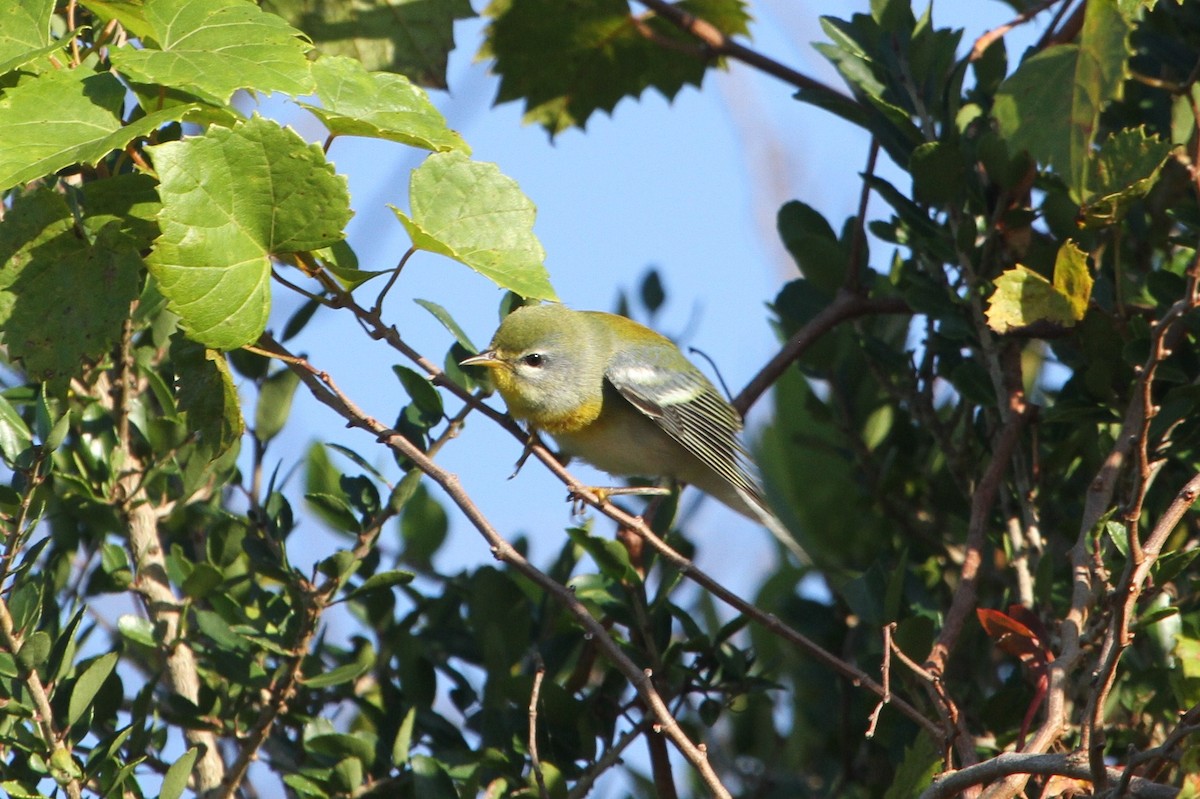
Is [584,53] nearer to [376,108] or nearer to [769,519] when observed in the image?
[769,519]

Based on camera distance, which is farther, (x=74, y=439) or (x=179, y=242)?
Result: (x=74, y=439)

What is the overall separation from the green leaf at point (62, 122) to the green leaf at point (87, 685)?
900mm

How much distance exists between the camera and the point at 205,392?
2164mm

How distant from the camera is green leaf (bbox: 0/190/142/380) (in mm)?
2098

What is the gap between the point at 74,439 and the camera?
262 cm

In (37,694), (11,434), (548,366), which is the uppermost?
(11,434)

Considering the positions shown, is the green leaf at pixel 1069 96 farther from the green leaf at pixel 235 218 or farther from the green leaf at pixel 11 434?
the green leaf at pixel 11 434

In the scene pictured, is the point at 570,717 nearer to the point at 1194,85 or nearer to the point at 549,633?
the point at 549,633

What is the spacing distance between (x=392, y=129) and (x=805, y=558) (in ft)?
6.30

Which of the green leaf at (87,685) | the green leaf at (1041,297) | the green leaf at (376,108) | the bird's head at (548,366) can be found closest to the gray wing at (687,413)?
the bird's head at (548,366)

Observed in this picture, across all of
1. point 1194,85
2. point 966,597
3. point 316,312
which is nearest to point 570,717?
point 966,597

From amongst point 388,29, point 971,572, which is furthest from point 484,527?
point 388,29

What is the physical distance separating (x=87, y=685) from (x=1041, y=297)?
76.3 inches

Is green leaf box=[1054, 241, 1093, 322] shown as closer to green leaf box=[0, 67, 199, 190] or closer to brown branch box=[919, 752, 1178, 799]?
brown branch box=[919, 752, 1178, 799]
